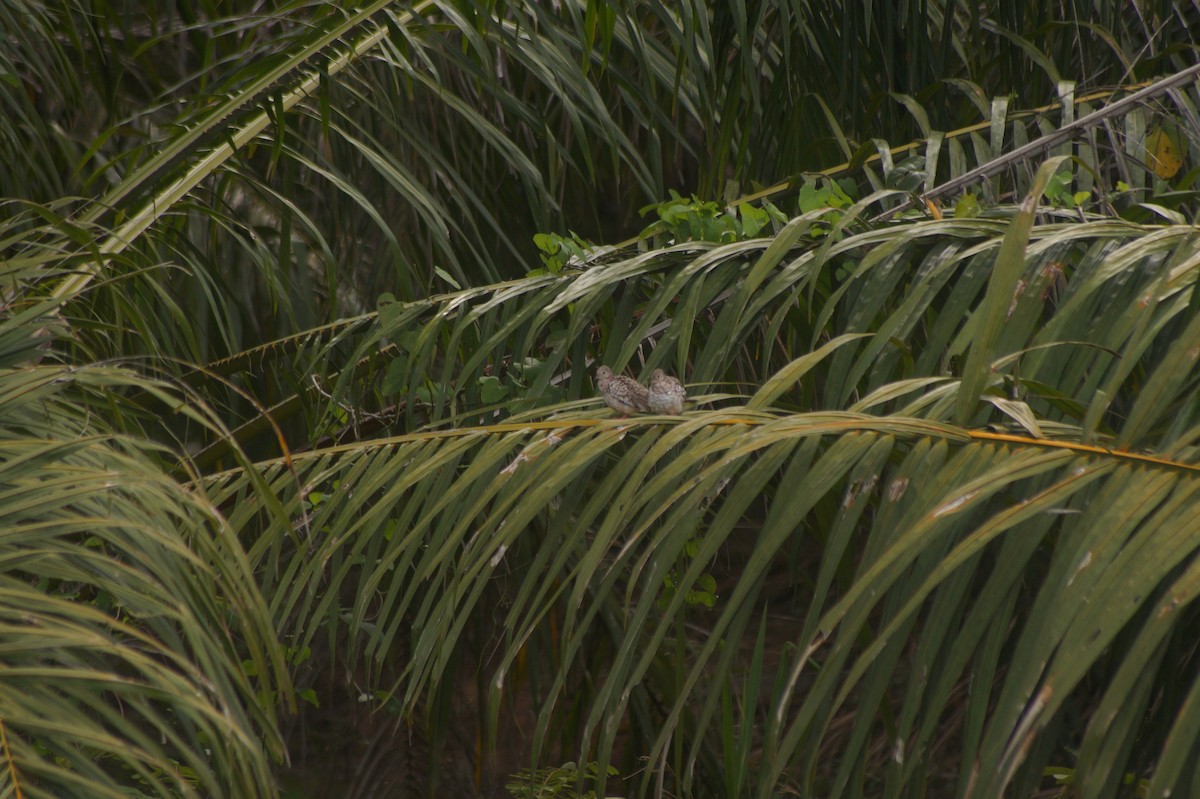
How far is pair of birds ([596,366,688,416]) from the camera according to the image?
56.1 inches

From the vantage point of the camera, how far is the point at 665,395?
56.3 inches

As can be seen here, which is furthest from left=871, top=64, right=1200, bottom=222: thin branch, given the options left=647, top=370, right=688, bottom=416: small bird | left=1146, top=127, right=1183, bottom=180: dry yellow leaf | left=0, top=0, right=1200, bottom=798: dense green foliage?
left=647, top=370, right=688, bottom=416: small bird

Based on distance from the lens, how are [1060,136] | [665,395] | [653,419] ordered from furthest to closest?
[1060,136] < [665,395] < [653,419]

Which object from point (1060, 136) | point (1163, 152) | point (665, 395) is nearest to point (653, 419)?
point (665, 395)

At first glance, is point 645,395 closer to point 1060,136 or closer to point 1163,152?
point 1060,136

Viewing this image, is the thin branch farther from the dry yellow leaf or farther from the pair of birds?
the pair of birds

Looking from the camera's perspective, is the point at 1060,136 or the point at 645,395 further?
the point at 1060,136

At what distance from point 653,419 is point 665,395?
0.77ft

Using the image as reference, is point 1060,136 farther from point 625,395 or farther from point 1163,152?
point 625,395

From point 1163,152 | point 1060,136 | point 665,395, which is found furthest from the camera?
point 1163,152

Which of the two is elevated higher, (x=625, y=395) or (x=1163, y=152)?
(x=625, y=395)

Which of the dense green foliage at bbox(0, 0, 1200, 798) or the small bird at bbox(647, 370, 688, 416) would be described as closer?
the dense green foliage at bbox(0, 0, 1200, 798)

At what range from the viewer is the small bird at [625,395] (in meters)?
1.44

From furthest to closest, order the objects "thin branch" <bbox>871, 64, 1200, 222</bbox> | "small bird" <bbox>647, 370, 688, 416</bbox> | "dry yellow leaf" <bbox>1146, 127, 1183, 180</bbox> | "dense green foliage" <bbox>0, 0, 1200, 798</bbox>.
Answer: "dry yellow leaf" <bbox>1146, 127, 1183, 180</bbox> → "thin branch" <bbox>871, 64, 1200, 222</bbox> → "small bird" <bbox>647, 370, 688, 416</bbox> → "dense green foliage" <bbox>0, 0, 1200, 798</bbox>
